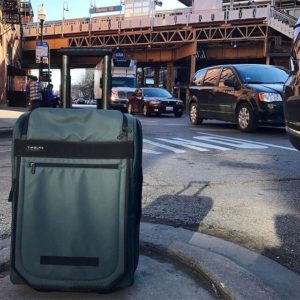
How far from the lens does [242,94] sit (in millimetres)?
12203

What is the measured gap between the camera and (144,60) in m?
52.2

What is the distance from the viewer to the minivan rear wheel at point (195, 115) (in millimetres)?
14900

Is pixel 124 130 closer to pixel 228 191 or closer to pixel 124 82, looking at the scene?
pixel 228 191

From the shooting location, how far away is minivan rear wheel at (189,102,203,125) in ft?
48.9

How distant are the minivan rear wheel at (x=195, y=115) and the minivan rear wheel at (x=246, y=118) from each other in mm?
2373

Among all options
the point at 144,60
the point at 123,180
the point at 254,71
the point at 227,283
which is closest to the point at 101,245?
the point at 123,180

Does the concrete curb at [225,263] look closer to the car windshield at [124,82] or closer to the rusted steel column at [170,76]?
the car windshield at [124,82]

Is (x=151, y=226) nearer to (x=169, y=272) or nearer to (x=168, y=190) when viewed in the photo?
(x=169, y=272)

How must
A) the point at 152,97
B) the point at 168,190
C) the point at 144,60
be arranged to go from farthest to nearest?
the point at 144,60, the point at 152,97, the point at 168,190

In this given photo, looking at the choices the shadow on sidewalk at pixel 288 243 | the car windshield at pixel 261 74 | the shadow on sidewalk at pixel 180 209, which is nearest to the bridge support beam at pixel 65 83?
the shadow on sidewalk at pixel 180 209

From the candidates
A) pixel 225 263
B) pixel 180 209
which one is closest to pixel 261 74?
pixel 180 209

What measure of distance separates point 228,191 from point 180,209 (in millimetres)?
1064

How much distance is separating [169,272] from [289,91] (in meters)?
2.57

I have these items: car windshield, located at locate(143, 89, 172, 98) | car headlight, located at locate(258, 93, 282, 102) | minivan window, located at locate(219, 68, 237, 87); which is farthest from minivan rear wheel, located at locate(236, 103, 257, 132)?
car windshield, located at locate(143, 89, 172, 98)
